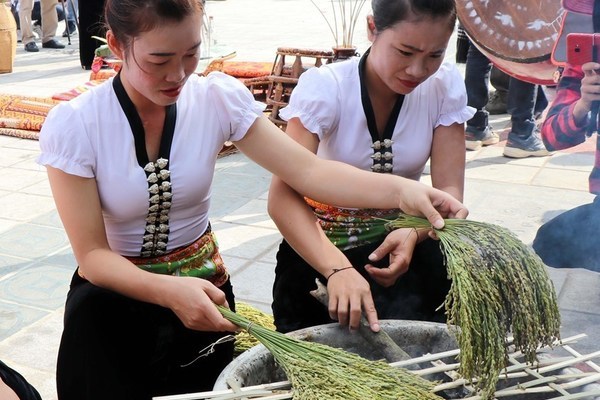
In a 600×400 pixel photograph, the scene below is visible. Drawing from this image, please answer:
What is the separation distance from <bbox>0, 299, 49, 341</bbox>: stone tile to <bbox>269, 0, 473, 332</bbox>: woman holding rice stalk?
141 centimetres

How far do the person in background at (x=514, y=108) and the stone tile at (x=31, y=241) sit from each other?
10.4ft

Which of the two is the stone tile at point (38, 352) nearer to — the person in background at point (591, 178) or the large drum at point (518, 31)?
the person in background at point (591, 178)

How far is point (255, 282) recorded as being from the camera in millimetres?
3764

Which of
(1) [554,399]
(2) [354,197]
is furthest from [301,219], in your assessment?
(1) [554,399]

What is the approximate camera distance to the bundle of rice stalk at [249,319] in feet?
8.91

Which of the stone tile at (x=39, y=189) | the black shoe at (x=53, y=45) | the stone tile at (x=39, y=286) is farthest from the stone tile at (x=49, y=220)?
the black shoe at (x=53, y=45)

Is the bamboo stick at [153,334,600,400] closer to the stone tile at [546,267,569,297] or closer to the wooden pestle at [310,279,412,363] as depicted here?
the wooden pestle at [310,279,412,363]

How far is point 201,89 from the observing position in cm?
224

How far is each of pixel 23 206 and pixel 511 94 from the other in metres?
3.53

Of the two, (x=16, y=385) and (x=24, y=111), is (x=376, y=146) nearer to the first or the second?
(x=16, y=385)

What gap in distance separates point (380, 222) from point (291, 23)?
1046 centimetres

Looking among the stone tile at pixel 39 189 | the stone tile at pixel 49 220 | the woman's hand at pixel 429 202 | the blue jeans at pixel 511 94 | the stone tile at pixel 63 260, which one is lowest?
the stone tile at pixel 39 189

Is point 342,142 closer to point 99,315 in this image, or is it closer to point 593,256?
point 99,315

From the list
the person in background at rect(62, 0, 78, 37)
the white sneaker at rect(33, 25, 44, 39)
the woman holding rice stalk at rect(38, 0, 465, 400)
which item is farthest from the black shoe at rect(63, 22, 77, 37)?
the woman holding rice stalk at rect(38, 0, 465, 400)
